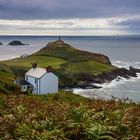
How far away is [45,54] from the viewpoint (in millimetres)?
162125

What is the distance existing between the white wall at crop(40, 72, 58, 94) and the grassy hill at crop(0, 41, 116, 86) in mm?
25379

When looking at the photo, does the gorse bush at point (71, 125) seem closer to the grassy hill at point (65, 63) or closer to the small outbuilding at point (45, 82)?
the small outbuilding at point (45, 82)

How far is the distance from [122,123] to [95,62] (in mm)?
133228

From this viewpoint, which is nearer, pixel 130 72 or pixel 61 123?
pixel 61 123

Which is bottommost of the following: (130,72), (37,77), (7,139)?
(130,72)

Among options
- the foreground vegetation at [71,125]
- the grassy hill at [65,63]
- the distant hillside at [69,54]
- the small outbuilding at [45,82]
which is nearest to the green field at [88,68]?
the grassy hill at [65,63]

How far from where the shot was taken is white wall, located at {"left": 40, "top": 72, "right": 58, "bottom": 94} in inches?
2576

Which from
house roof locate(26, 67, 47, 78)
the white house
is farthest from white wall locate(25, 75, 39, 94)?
house roof locate(26, 67, 47, 78)

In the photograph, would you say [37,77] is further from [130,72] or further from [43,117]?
[130,72]

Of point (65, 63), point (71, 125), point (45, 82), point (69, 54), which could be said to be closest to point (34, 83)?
point (45, 82)

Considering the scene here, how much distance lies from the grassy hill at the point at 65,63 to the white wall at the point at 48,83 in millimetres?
25379

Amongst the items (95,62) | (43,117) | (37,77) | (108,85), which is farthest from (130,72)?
(43,117)

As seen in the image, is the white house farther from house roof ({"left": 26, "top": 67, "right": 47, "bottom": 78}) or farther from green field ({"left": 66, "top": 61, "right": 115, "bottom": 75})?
green field ({"left": 66, "top": 61, "right": 115, "bottom": 75})

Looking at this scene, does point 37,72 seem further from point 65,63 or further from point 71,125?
point 65,63
